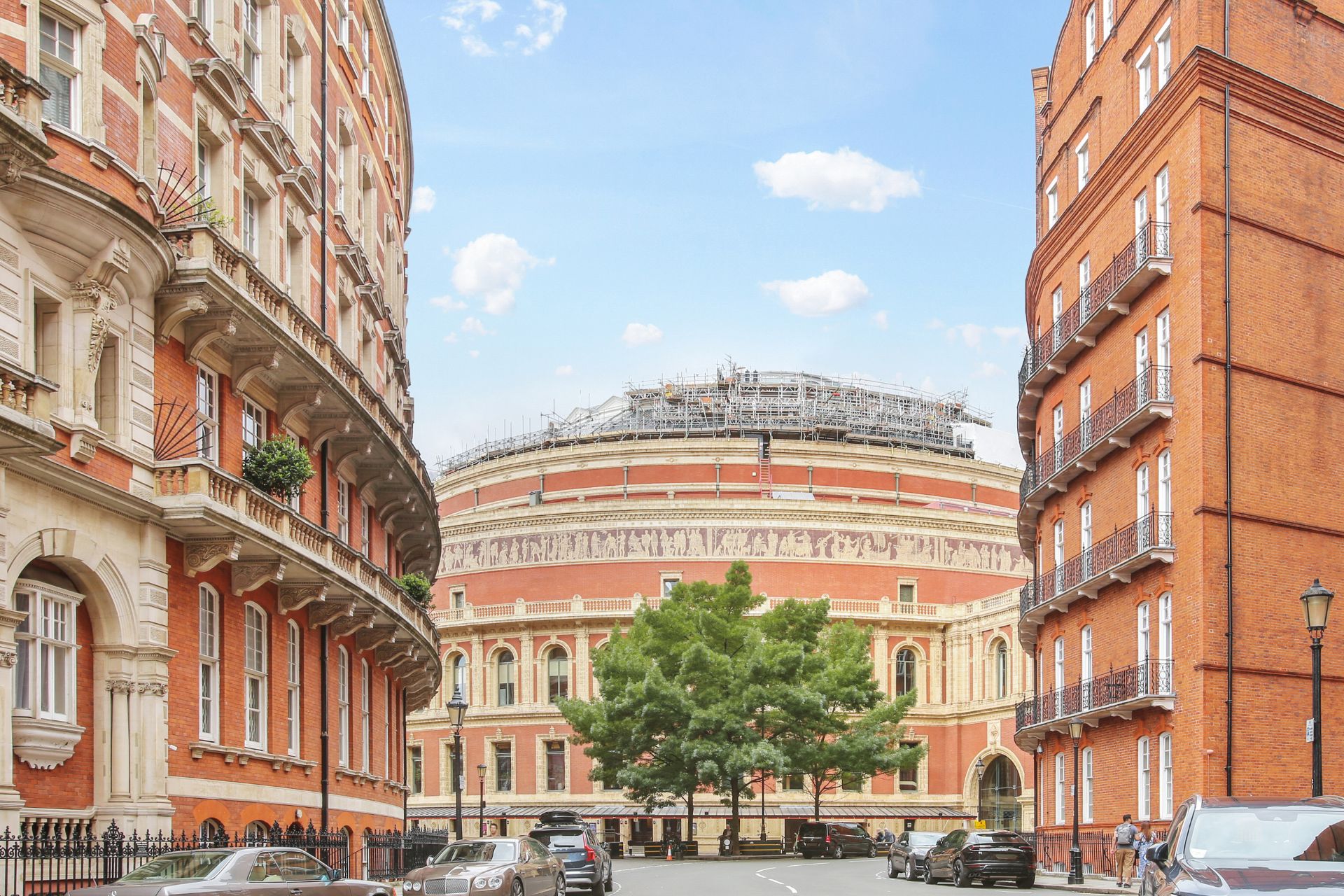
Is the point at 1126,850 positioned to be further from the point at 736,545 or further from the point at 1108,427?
the point at 736,545

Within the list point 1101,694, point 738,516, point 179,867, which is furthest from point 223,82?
point 738,516

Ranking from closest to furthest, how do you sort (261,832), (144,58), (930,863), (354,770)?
(144,58) < (261,832) < (354,770) < (930,863)

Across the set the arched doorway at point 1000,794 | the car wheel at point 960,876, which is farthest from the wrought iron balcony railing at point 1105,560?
the arched doorway at point 1000,794

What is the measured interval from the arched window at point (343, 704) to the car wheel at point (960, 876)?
14.2 meters

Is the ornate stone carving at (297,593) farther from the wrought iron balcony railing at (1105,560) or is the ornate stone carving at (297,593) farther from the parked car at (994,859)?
the wrought iron balcony railing at (1105,560)

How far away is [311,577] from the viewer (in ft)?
90.0

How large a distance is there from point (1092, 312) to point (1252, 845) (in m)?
25.7

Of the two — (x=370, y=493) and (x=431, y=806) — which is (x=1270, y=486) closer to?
(x=370, y=493)

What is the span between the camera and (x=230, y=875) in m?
16.6

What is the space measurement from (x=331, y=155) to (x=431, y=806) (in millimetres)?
53772

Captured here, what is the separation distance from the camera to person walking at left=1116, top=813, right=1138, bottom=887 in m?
32.7

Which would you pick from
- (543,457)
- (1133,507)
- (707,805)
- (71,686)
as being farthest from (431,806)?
(71,686)

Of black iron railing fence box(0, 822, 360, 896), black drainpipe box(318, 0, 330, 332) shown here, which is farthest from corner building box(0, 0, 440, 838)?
black iron railing fence box(0, 822, 360, 896)

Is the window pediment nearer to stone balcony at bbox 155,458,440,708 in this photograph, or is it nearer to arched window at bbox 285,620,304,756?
stone balcony at bbox 155,458,440,708
